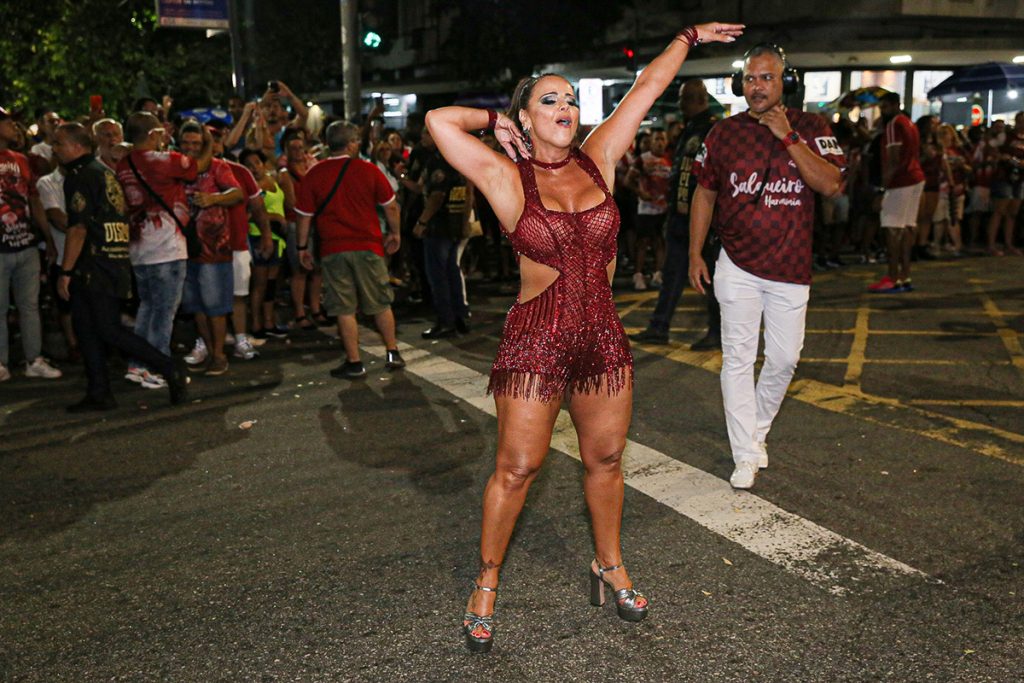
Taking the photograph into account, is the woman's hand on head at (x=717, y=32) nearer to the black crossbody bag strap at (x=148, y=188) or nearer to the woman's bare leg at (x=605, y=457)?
the woman's bare leg at (x=605, y=457)

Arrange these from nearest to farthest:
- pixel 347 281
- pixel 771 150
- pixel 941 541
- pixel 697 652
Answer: pixel 697 652, pixel 941 541, pixel 771 150, pixel 347 281

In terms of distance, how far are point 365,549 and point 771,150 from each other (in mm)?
2818

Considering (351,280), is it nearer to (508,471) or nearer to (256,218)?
(256,218)

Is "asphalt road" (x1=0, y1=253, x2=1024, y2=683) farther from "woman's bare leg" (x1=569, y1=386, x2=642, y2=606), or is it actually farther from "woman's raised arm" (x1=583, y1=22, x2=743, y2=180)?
"woman's raised arm" (x1=583, y1=22, x2=743, y2=180)

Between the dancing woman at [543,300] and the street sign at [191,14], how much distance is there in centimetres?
1767

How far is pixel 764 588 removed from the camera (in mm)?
3998

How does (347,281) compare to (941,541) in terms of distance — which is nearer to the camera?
(941,541)

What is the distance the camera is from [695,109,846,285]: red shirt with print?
5.09 metres

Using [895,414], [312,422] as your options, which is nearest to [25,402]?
[312,422]

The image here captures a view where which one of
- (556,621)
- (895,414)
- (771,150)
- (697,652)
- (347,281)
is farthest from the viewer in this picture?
(347,281)

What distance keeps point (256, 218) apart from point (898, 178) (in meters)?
7.37

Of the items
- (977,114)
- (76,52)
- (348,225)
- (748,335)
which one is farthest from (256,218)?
(977,114)

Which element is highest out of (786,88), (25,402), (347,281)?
(786,88)

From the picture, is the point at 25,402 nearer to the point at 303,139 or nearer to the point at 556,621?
the point at 303,139
